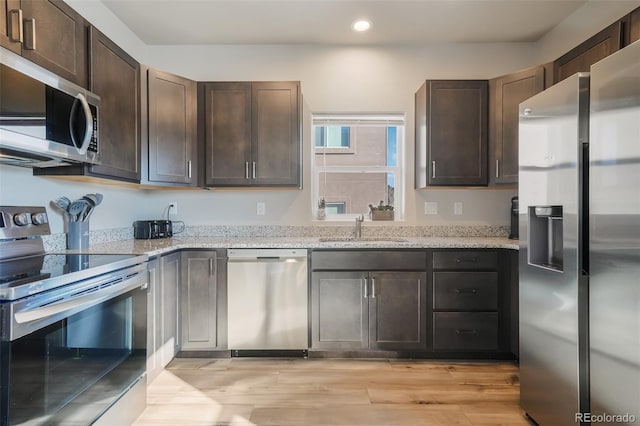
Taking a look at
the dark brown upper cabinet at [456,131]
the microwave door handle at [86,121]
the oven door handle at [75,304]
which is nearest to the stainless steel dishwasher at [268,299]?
the oven door handle at [75,304]

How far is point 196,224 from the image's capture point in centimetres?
318

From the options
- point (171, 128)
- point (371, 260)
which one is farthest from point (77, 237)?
point (371, 260)

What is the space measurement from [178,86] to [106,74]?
2.25 feet

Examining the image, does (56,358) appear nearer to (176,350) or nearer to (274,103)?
(176,350)

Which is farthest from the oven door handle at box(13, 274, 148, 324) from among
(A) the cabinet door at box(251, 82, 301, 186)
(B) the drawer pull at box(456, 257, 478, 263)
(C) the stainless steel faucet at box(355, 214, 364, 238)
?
(B) the drawer pull at box(456, 257, 478, 263)

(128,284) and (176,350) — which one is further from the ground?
(128,284)

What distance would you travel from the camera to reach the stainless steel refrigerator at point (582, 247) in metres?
1.23

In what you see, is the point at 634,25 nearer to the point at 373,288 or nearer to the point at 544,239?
the point at 544,239

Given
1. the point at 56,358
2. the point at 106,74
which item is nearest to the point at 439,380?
the point at 56,358

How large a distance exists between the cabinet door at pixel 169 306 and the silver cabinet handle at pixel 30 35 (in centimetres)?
134

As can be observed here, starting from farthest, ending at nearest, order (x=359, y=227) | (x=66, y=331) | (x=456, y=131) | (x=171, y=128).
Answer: (x=359, y=227)
(x=456, y=131)
(x=171, y=128)
(x=66, y=331)

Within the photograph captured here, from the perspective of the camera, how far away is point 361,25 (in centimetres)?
279

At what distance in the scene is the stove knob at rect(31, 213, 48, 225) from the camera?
6.19 feet

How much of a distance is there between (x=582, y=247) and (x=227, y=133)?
8.19 ft
